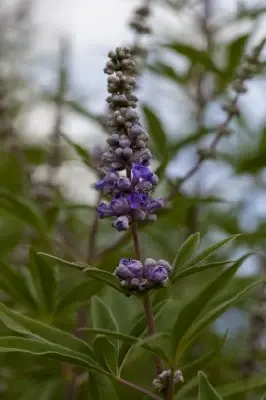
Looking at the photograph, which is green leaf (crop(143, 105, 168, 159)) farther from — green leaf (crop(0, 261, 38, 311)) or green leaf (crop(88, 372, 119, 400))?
green leaf (crop(88, 372, 119, 400))

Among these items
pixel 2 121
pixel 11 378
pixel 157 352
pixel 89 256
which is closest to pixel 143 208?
pixel 157 352

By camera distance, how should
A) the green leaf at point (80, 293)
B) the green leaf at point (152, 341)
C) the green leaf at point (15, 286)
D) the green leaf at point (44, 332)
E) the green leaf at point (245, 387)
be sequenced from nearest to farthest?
the green leaf at point (152, 341)
the green leaf at point (44, 332)
the green leaf at point (245, 387)
the green leaf at point (80, 293)
the green leaf at point (15, 286)

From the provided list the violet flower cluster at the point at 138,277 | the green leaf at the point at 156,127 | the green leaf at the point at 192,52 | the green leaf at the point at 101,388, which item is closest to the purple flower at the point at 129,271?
the violet flower cluster at the point at 138,277

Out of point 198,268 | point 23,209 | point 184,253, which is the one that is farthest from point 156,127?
point 198,268

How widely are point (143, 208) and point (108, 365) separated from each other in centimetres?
26

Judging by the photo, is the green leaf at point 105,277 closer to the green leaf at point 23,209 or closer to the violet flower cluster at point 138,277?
the violet flower cluster at point 138,277

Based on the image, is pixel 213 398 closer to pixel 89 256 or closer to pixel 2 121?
pixel 89 256

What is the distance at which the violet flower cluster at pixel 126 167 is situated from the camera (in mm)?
1105

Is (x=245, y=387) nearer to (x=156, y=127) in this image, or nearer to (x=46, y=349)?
(x=46, y=349)

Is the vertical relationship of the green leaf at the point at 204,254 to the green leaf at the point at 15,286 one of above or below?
above

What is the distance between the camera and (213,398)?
3.62 feet

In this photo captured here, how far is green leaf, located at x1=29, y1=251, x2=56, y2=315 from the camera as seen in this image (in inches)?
64.1

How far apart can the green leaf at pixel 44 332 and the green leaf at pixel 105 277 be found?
0.42 ft

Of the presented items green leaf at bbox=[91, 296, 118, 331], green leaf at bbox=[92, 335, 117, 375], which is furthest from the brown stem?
green leaf at bbox=[92, 335, 117, 375]
